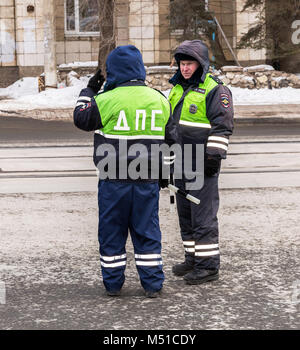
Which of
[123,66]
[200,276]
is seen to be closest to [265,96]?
[200,276]

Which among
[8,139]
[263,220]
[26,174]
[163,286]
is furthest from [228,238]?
[8,139]

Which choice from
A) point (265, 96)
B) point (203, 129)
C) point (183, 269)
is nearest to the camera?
point (203, 129)

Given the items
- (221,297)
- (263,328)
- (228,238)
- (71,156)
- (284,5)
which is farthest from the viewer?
(284,5)

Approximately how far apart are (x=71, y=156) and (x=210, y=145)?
7.04 metres

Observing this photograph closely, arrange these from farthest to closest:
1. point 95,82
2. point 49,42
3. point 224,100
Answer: point 49,42 < point 224,100 < point 95,82

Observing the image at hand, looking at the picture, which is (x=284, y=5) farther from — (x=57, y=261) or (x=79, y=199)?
(x=57, y=261)

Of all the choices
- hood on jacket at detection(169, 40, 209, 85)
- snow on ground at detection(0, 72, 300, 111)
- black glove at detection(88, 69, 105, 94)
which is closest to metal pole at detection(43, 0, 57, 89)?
snow on ground at detection(0, 72, 300, 111)

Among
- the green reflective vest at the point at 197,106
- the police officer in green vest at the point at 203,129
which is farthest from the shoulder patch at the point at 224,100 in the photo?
the green reflective vest at the point at 197,106

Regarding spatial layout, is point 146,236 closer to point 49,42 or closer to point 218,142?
point 218,142

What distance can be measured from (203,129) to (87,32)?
76.1 feet

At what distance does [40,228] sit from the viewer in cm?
690

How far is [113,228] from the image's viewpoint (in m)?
4.92

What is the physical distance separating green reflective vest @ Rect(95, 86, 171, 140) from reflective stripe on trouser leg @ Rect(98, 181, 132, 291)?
0.34 m

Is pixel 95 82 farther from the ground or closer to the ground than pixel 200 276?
farther from the ground
